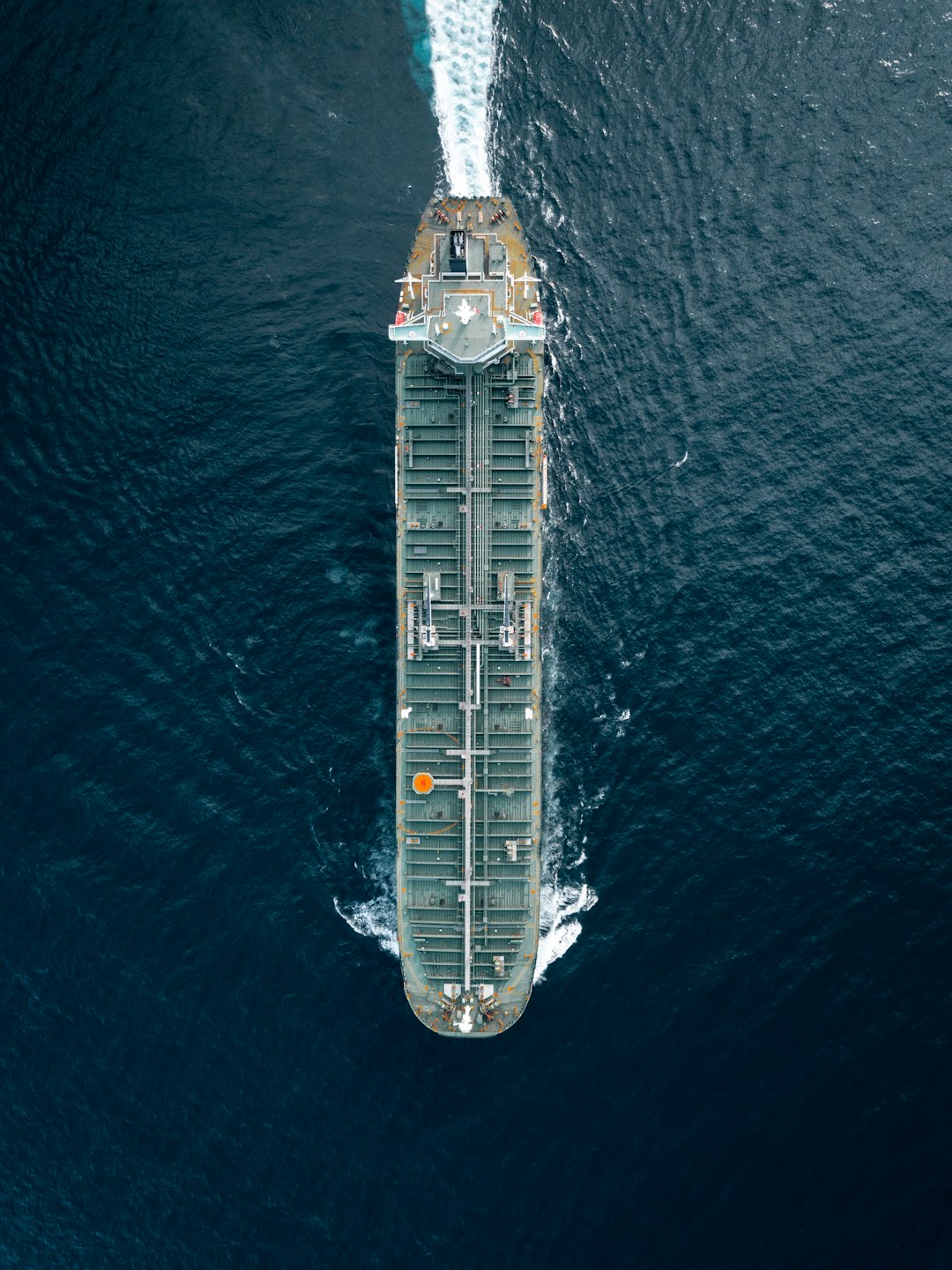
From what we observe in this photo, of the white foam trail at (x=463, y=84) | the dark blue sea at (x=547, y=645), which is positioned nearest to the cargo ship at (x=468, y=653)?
the dark blue sea at (x=547, y=645)

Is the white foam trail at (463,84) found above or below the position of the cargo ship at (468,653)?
above

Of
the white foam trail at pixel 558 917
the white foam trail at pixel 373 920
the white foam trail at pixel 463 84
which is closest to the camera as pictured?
the white foam trail at pixel 558 917

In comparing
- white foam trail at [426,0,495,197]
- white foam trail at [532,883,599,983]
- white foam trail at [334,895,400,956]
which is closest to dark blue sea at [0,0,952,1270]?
white foam trail at [334,895,400,956]

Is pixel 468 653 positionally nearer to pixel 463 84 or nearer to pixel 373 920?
pixel 373 920

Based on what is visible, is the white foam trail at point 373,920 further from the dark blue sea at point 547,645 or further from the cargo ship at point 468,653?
the cargo ship at point 468,653

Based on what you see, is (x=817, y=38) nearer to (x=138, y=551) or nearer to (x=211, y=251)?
Result: (x=211, y=251)

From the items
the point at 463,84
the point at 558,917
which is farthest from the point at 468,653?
the point at 463,84

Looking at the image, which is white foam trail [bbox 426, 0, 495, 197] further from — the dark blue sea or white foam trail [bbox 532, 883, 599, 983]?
white foam trail [bbox 532, 883, 599, 983]
